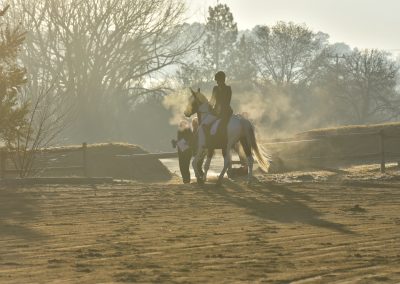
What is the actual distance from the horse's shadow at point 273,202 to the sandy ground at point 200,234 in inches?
0.8

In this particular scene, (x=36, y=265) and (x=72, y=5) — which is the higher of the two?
(x=72, y=5)

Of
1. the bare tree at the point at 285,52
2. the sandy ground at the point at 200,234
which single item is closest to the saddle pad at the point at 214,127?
the sandy ground at the point at 200,234

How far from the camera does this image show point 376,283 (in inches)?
368

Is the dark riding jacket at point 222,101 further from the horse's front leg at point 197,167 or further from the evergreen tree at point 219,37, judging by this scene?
the evergreen tree at point 219,37

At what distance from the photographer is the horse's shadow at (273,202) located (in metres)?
16.2

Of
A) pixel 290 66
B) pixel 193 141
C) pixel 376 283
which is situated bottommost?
pixel 376 283

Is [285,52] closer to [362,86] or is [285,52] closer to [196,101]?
[362,86]

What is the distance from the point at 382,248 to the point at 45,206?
8.53 m

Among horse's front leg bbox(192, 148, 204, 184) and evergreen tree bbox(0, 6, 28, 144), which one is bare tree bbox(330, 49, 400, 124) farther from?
evergreen tree bbox(0, 6, 28, 144)

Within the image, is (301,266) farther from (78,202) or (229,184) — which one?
(229,184)

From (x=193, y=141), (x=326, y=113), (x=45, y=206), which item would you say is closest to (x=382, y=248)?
(x=45, y=206)

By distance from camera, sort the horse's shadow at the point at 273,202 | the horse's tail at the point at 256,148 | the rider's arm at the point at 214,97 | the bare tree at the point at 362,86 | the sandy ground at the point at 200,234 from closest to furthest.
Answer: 1. the sandy ground at the point at 200,234
2. the horse's shadow at the point at 273,202
3. the rider's arm at the point at 214,97
4. the horse's tail at the point at 256,148
5. the bare tree at the point at 362,86

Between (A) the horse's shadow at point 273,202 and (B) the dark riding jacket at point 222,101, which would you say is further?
(B) the dark riding jacket at point 222,101

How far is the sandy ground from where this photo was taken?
33.5 feet
